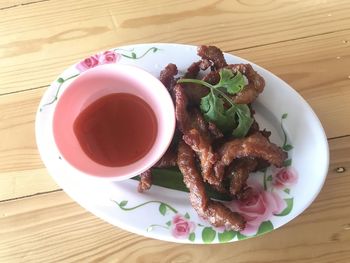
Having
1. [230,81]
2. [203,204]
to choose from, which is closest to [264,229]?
[203,204]

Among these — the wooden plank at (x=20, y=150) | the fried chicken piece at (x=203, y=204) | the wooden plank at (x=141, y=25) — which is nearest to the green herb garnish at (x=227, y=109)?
the fried chicken piece at (x=203, y=204)

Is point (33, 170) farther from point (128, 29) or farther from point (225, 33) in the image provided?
point (225, 33)

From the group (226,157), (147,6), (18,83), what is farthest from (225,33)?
(18,83)

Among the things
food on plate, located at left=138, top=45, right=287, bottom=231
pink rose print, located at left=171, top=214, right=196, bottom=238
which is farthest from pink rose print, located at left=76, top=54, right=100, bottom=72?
pink rose print, located at left=171, top=214, right=196, bottom=238

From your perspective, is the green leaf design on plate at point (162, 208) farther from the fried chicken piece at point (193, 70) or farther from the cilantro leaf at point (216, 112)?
the fried chicken piece at point (193, 70)

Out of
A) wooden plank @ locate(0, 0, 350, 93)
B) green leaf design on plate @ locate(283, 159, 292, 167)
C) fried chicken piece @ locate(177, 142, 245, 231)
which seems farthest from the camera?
wooden plank @ locate(0, 0, 350, 93)

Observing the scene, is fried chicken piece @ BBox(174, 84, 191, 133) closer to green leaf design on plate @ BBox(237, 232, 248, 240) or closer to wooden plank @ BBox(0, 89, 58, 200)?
green leaf design on plate @ BBox(237, 232, 248, 240)
